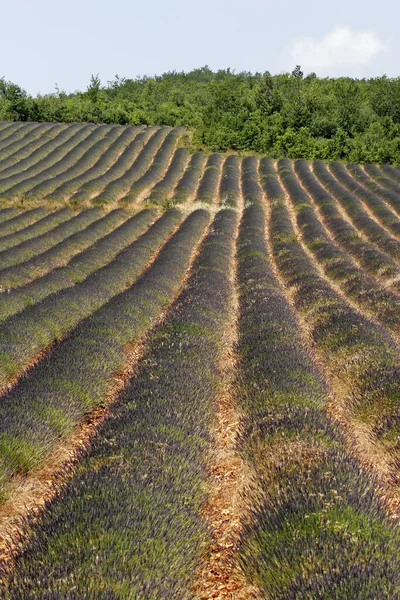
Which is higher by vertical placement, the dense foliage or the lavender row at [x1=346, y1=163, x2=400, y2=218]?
the dense foliage

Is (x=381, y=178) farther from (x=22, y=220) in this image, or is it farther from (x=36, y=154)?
(x=36, y=154)

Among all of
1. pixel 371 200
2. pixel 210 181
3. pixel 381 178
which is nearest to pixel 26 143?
pixel 210 181

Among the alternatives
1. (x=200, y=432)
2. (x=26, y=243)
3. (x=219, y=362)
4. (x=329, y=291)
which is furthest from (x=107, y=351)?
(x=26, y=243)

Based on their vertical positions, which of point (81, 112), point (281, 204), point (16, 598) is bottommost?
point (281, 204)

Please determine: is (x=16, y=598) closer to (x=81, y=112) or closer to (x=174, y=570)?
(x=174, y=570)

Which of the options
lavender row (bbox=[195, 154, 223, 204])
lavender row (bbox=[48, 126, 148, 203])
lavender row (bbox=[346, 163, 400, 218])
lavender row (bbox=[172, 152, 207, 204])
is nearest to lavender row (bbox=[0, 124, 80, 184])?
lavender row (bbox=[48, 126, 148, 203])

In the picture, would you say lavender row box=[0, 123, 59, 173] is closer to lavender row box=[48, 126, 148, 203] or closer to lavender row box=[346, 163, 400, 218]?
lavender row box=[48, 126, 148, 203]

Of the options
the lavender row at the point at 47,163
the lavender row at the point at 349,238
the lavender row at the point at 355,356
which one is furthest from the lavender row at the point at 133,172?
the lavender row at the point at 355,356
